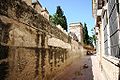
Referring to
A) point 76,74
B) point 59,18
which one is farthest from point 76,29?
point 76,74

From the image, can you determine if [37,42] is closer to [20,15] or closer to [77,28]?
[20,15]

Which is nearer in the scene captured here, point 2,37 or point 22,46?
point 2,37

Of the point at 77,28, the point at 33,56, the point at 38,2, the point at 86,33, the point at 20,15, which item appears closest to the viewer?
the point at 20,15

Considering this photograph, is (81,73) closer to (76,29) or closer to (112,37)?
(112,37)

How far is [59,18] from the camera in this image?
27.5 meters

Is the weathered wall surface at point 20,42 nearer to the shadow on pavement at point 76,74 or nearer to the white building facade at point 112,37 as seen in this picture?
the white building facade at point 112,37

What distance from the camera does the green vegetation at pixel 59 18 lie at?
88.2 ft

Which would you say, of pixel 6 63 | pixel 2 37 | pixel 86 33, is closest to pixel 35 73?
pixel 6 63

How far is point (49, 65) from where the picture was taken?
18.6 ft

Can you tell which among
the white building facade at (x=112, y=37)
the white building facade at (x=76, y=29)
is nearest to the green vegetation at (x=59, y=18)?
the white building facade at (x=76, y=29)

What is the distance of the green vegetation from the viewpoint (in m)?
26.9

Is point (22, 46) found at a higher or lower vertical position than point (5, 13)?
lower

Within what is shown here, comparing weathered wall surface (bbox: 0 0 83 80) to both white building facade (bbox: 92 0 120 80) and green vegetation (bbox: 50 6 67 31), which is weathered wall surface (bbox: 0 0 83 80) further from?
green vegetation (bbox: 50 6 67 31)

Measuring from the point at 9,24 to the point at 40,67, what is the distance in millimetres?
2133
